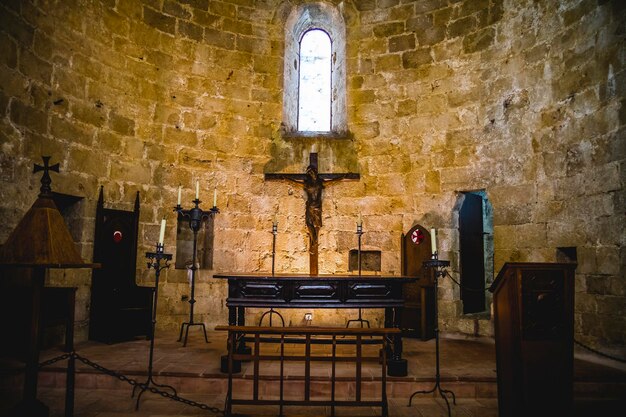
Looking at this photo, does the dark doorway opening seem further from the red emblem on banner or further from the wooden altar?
the wooden altar

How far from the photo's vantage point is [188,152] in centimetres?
734

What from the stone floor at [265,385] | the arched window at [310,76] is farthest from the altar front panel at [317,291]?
the arched window at [310,76]

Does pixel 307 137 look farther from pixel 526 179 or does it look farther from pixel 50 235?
pixel 50 235

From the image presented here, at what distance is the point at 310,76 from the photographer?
845 cm

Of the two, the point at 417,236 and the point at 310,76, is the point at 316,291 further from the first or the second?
the point at 310,76

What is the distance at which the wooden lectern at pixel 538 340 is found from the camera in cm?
318

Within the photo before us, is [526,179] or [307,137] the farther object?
[307,137]

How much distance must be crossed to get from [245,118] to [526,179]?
472cm

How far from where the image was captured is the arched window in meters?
8.00

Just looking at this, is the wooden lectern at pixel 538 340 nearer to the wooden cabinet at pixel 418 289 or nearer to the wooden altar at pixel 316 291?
the wooden altar at pixel 316 291

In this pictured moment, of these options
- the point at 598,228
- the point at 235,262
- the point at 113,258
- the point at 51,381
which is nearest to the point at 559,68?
the point at 598,228

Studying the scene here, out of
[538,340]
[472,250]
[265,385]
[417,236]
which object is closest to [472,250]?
[472,250]

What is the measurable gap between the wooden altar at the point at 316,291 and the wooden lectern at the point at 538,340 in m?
1.65

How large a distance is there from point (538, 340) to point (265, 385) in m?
2.52
